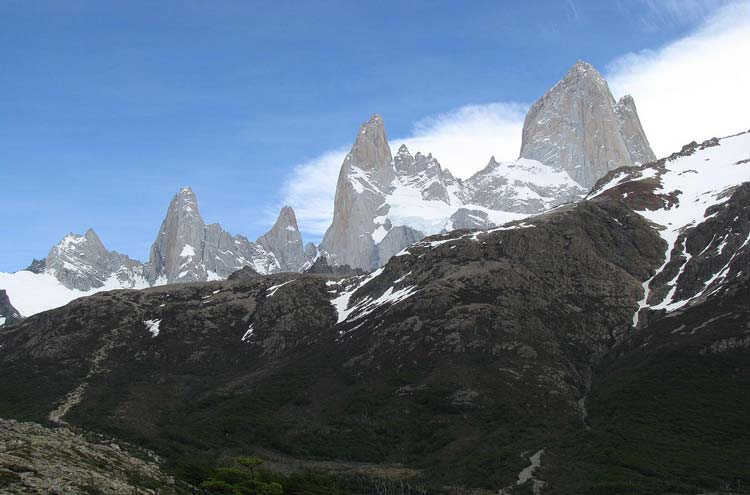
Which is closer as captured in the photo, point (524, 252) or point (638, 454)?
point (638, 454)

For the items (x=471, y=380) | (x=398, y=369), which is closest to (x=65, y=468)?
(x=471, y=380)

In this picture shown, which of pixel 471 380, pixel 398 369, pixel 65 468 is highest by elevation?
pixel 398 369

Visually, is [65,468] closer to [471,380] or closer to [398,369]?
[471,380]

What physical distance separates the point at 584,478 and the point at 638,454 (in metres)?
11.5

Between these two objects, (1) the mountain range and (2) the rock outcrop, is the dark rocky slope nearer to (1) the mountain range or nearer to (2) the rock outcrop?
(1) the mountain range

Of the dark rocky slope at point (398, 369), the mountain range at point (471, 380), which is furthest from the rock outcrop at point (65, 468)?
the dark rocky slope at point (398, 369)

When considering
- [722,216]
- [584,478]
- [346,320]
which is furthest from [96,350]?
[722,216]

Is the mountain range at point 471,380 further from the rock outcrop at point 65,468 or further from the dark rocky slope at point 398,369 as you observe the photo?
the rock outcrop at point 65,468

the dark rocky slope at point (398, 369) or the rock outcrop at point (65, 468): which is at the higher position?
the dark rocky slope at point (398, 369)

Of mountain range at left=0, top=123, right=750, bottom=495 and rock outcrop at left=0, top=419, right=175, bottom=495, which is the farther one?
mountain range at left=0, top=123, right=750, bottom=495

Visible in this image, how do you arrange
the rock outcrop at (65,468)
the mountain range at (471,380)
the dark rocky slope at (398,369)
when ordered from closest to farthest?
the rock outcrop at (65,468) → the mountain range at (471,380) → the dark rocky slope at (398,369)

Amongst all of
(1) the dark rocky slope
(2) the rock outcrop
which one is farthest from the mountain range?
(2) the rock outcrop

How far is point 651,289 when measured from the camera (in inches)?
6929

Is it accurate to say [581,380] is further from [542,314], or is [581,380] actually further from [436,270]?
[436,270]
